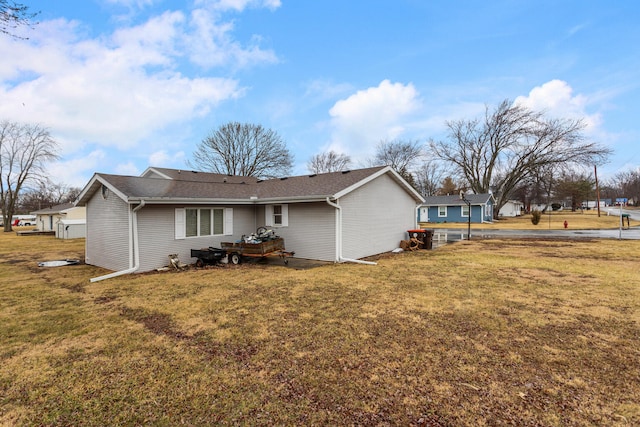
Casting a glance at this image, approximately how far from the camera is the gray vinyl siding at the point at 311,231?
11320 millimetres

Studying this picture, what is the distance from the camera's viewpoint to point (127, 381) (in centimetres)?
338

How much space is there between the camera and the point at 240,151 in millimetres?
35688

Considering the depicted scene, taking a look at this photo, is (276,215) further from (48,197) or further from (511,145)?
(48,197)

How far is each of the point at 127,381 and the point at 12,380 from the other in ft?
4.60

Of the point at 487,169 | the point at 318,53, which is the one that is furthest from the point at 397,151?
the point at 318,53

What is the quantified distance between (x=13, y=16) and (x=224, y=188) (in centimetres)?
865

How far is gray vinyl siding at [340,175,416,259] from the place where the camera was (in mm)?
11758

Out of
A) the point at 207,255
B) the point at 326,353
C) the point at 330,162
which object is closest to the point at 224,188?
the point at 207,255

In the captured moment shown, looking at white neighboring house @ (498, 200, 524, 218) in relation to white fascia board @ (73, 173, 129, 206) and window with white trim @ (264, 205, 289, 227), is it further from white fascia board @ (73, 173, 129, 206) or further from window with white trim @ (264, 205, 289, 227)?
white fascia board @ (73, 173, 129, 206)

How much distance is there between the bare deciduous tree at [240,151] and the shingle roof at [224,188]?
21.9 metres

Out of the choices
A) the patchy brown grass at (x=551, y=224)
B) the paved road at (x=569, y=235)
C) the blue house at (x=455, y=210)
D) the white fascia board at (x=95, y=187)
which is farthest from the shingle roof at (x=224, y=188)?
the blue house at (x=455, y=210)

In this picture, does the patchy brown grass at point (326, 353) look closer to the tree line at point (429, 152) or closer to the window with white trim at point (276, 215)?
the window with white trim at point (276, 215)

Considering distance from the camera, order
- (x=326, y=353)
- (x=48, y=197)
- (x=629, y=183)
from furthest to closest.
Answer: (x=629, y=183)
(x=48, y=197)
(x=326, y=353)

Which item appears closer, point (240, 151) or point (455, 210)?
point (455, 210)
